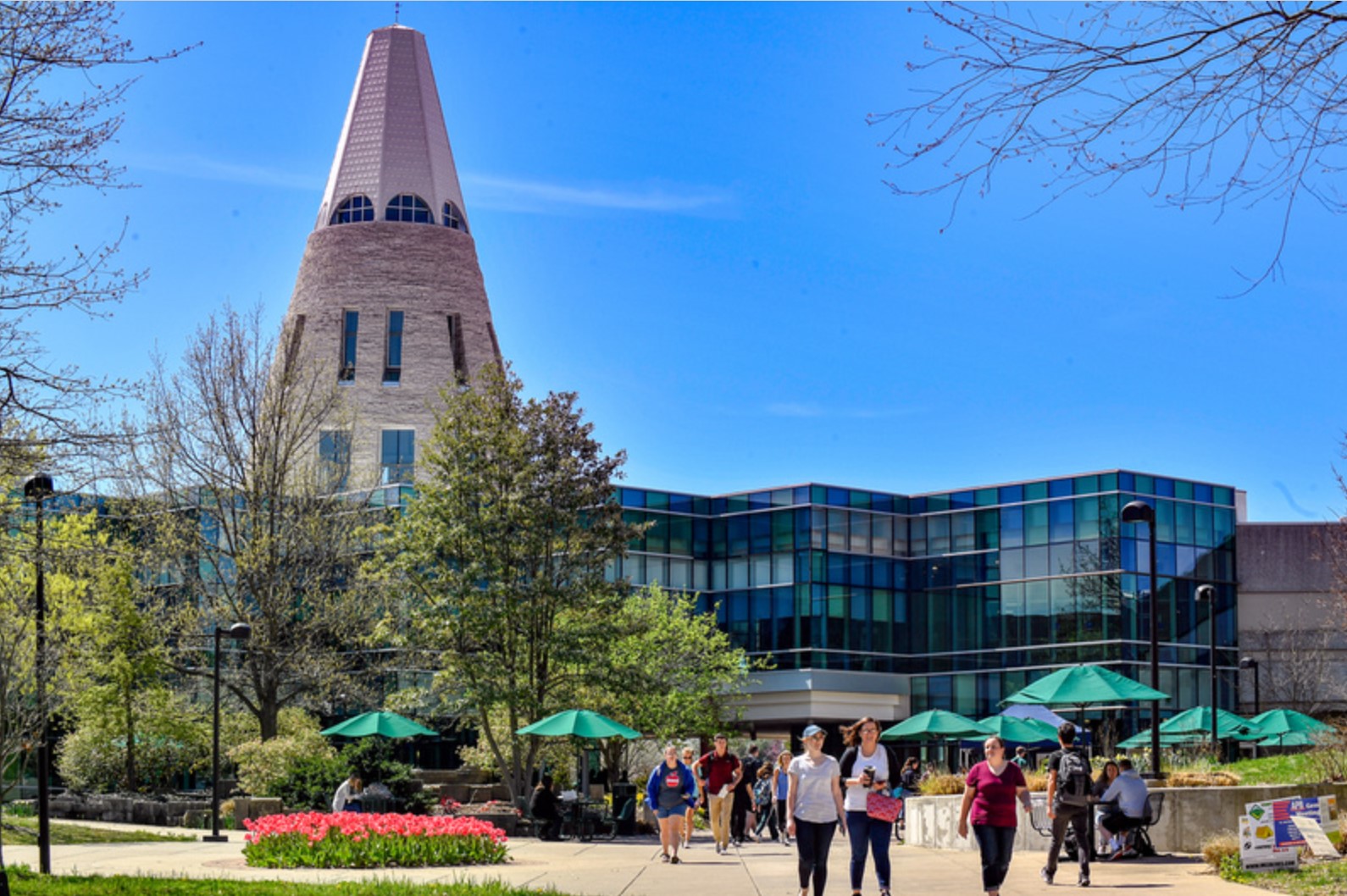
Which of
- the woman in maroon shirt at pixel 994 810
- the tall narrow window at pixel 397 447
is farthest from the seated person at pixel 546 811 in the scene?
the tall narrow window at pixel 397 447

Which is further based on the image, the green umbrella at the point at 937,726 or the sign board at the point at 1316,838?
the green umbrella at the point at 937,726

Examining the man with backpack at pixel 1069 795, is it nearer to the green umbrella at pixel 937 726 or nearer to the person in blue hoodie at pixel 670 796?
the person in blue hoodie at pixel 670 796

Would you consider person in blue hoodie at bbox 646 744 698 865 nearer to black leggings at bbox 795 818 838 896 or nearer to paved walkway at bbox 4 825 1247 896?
paved walkway at bbox 4 825 1247 896

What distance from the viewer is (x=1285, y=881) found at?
54.4ft

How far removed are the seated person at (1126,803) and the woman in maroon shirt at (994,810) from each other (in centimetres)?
538

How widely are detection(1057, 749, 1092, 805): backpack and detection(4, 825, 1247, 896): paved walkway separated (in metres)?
0.88

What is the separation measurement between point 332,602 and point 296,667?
2.65 m

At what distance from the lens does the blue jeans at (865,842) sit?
1542 cm

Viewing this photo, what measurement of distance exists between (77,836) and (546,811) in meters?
9.03

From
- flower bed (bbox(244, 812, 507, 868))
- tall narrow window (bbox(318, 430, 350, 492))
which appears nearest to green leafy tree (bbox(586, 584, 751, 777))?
tall narrow window (bbox(318, 430, 350, 492))

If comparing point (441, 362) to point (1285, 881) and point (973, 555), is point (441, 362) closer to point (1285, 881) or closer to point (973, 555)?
point (973, 555)

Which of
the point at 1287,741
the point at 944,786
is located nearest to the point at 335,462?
the point at 944,786

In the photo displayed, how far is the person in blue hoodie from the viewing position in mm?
22750

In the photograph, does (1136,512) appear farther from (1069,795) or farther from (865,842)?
(865,842)
